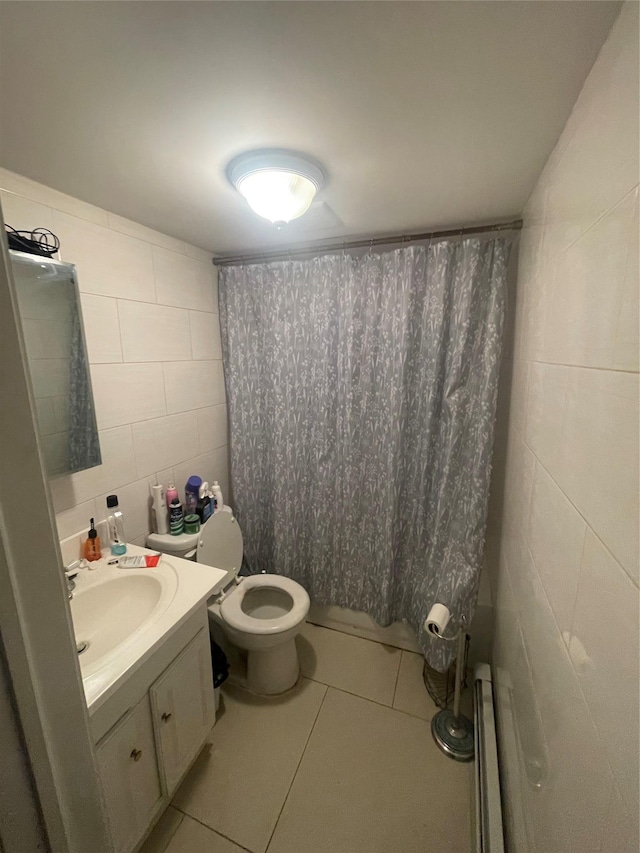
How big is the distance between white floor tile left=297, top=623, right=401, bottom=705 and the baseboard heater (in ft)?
1.53

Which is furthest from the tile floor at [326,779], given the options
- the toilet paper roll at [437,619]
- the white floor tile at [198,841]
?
the toilet paper roll at [437,619]

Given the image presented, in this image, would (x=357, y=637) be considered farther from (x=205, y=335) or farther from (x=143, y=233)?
(x=143, y=233)

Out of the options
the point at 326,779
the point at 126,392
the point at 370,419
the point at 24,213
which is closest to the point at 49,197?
the point at 24,213

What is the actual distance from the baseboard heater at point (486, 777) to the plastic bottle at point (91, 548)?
1.50m

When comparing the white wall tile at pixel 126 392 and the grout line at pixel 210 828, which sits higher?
the white wall tile at pixel 126 392

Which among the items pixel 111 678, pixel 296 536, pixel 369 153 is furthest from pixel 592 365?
pixel 296 536

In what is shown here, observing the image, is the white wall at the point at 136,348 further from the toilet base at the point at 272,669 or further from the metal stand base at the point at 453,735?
the metal stand base at the point at 453,735

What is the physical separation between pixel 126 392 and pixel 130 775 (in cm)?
127

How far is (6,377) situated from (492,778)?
1.63 metres

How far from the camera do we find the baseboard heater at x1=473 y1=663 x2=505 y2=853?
3.06ft

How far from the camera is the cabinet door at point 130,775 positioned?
2.91 feet

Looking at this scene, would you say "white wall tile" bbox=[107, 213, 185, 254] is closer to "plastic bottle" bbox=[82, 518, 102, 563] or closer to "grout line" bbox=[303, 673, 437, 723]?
"plastic bottle" bbox=[82, 518, 102, 563]

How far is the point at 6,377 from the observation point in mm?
346

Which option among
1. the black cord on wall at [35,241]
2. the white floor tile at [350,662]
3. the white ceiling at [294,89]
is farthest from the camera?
the white floor tile at [350,662]
